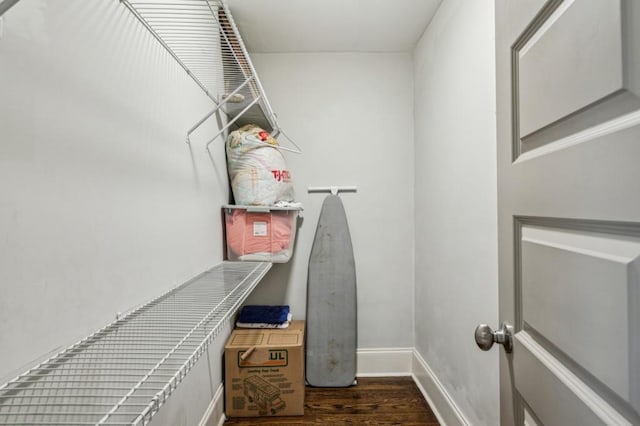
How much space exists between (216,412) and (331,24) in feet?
7.98

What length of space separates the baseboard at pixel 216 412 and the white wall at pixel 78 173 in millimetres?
867

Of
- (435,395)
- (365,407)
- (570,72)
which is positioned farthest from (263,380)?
(570,72)

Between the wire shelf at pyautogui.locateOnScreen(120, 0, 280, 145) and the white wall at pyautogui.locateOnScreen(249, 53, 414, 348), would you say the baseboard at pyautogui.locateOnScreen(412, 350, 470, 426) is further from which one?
the wire shelf at pyautogui.locateOnScreen(120, 0, 280, 145)

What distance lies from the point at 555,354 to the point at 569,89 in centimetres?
48

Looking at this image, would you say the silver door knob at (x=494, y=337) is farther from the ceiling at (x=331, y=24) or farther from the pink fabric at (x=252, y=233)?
the ceiling at (x=331, y=24)

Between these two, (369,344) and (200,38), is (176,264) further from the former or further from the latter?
(369,344)

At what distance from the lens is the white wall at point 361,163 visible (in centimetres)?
229

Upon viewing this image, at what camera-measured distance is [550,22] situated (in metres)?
0.58

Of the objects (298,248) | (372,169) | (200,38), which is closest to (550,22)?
(200,38)

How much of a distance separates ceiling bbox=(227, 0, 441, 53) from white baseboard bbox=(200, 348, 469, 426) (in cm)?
223

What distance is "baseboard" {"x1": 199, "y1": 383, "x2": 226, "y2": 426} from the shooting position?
1571 millimetres

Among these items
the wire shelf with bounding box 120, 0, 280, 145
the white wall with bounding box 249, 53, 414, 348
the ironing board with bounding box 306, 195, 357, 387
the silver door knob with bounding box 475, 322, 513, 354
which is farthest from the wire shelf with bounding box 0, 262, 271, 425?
the white wall with bounding box 249, 53, 414, 348

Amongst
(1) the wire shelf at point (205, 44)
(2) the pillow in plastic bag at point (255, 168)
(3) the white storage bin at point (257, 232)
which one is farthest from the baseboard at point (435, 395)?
(1) the wire shelf at point (205, 44)

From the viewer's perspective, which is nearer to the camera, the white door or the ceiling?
the white door
